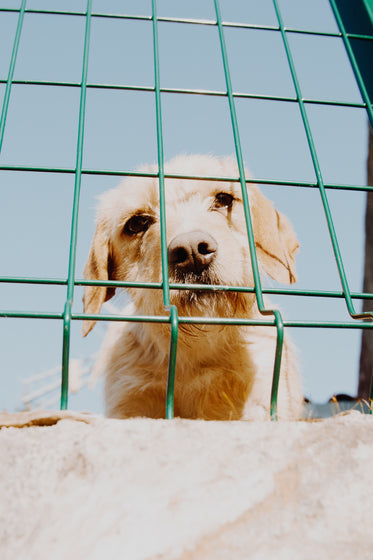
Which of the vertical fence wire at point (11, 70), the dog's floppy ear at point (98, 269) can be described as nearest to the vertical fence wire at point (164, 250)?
the vertical fence wire at point (11, 70)

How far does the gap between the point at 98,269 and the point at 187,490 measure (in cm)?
322

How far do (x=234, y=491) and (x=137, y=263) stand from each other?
297cm

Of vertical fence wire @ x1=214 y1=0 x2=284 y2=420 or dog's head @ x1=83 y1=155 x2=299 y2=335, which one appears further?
dog's head @ x1=83 y1=155 x2=299 y2=335

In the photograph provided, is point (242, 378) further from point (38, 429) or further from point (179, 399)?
point (38, 429)

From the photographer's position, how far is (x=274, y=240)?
3936 mm

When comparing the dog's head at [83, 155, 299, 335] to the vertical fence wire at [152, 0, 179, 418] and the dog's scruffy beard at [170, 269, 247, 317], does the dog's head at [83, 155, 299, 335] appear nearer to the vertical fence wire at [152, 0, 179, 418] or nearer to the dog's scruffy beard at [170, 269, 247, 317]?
the dog's scruffy beard at [170, 269, 247, 317]

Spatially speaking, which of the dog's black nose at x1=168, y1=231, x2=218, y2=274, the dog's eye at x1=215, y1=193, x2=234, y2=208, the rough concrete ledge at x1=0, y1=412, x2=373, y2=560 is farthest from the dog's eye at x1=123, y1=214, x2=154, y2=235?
the rough concrete ledge at x1=0, y1=412, x2=373, y2=560

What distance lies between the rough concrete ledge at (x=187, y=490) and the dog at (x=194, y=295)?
5.84 ft

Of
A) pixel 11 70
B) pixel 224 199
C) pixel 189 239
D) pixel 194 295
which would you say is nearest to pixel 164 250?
pixel 11 70

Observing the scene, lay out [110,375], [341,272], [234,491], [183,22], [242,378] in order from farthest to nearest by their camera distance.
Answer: [110,375] → [242,378] → [183,22] → [341,272] → [234,491]

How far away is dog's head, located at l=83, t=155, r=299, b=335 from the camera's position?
117 inches

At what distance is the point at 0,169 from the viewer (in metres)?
1.66

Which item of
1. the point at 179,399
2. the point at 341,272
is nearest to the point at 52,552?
the point at 341,272

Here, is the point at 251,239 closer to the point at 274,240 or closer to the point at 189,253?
the point at 189,253
